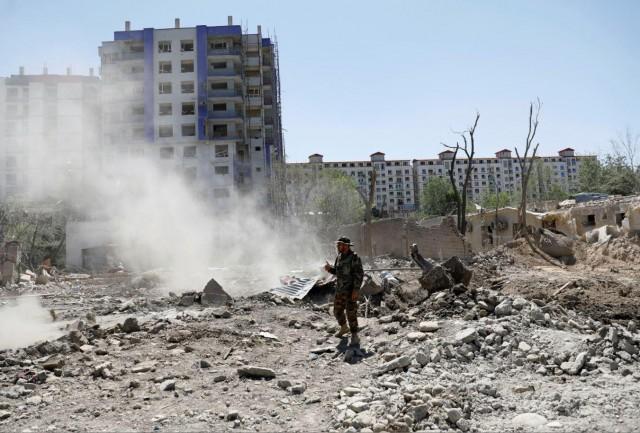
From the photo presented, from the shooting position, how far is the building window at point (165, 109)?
41.6m

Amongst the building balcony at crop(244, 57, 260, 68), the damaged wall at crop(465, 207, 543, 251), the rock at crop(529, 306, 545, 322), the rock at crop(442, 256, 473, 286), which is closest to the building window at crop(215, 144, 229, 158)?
the building balcony at crop(244, 57, 260, 68)

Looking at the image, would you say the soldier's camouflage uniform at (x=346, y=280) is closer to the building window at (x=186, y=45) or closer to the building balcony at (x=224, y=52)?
the building balcony at (x=224, y=52)

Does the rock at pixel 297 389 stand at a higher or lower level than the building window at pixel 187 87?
lower

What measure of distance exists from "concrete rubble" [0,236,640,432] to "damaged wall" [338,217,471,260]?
8902 millimetres

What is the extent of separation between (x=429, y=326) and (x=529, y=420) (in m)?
2.25

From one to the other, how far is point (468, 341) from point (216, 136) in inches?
1554

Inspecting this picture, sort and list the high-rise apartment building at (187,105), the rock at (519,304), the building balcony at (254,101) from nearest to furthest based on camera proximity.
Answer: the rock at (519,304)
the high-rise apartment building at (187,105)
the building balcony at (254,101)

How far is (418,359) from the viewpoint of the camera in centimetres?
493

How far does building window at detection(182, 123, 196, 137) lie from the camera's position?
4141 cm

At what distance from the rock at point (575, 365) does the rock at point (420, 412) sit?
169 centimetres

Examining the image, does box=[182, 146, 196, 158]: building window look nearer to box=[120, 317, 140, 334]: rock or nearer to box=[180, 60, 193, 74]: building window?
box=[180, 60, 193, 74]: building window

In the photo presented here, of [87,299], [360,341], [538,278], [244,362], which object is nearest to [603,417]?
[360,341]

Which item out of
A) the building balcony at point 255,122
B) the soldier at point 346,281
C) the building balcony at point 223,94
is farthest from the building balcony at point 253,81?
the soldier at point 346,281

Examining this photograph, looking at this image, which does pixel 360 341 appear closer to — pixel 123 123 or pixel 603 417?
pixel 603 417
